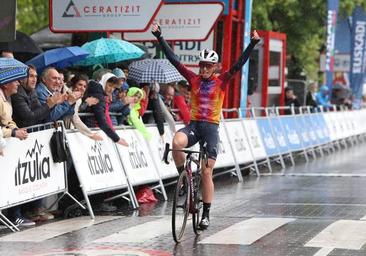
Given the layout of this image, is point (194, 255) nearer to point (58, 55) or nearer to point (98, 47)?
point (58, 55)

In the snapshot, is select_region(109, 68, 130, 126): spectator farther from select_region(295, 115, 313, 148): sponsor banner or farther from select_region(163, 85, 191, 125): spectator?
select_region(295, 115, 313, 148): sponsor banner

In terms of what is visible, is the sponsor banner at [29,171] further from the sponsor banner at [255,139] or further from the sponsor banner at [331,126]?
the sponsor banner at [331,126]

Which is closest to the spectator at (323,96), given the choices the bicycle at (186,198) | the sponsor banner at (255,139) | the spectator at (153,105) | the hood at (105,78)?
the sponsor banner at (255,139)

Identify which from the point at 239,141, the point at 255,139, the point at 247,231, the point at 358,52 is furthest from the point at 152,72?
the point at 358,52

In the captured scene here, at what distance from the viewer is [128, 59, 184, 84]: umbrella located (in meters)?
16.2

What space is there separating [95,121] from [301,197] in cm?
346

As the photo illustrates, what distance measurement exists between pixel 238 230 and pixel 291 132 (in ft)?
43.0

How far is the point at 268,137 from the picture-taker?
22172 millimetres

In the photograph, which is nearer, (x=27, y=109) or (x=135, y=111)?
(x=27, y=109)

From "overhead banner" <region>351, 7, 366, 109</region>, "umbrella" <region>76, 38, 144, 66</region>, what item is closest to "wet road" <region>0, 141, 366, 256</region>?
"umbrella" <region>76, 38, 144, 66</region>

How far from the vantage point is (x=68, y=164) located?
13.1m

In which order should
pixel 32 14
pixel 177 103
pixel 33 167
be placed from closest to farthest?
pixel 33 167
pixel 177 103
pixel 32 14

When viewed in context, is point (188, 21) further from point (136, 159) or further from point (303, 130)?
point (303, 130)

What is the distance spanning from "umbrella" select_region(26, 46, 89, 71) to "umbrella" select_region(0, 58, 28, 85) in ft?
8.48
